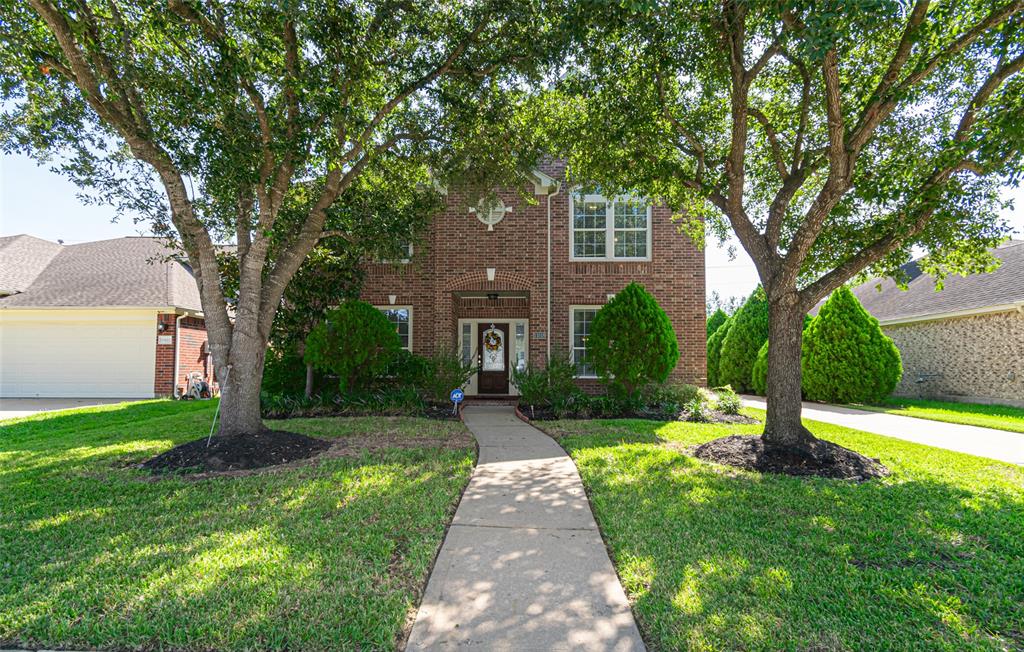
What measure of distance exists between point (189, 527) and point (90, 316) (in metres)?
14.5

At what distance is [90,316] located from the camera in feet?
46.9

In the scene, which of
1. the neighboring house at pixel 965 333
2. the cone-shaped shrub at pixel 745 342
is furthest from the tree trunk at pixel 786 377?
the cone-shaped shrub at pixel 745 342

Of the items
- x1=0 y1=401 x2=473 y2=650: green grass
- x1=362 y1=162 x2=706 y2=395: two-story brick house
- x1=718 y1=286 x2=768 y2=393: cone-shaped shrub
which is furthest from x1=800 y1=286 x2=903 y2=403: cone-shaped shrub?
x1=0 y1=401 x2=473 y2=650: green grass

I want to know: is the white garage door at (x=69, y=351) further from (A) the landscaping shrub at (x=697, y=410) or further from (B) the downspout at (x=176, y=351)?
(A) the landscaping shrub at (x=697, y=410)

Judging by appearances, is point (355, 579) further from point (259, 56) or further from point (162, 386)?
point (162, 386)

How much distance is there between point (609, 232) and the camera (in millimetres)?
12133

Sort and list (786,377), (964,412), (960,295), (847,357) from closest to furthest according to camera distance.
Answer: (786,377) → (964,412) → (847,357) → (960,295)

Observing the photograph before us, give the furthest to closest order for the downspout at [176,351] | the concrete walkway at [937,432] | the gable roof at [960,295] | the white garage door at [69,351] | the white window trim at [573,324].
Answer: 1. the white garage door at [69,351]
2. the downspout at [176,351]
3. the gable roof at [960,295]
4. the white window trim at [573,324]
5. the concrete walkway at [937,432]

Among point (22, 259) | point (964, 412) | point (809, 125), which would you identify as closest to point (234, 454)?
point (809, 125)

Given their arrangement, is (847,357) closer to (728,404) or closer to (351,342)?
(728,404)

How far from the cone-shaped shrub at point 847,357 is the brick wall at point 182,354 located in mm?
17483

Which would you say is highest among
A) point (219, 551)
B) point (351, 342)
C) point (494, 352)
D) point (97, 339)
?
point (97, 339)

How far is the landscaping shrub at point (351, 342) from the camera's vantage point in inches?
384

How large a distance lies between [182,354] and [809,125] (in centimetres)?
1623
